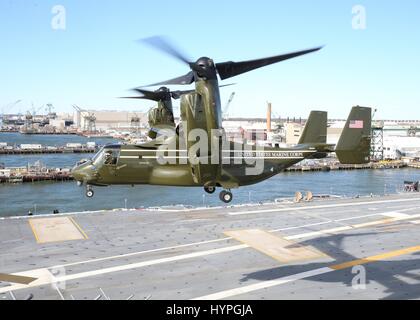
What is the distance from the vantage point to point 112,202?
193 feet

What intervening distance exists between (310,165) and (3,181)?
244 feet

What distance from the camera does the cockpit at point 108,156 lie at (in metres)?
18.2

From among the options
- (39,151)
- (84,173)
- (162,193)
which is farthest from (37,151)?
(84,173)

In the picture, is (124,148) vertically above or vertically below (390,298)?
above

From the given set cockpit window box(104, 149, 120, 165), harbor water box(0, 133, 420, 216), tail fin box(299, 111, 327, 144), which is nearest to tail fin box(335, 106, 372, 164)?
tail fin box(299, 111, 327, 144)

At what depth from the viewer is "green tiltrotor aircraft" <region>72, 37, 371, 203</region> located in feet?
42.7

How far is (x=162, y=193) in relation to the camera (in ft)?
218

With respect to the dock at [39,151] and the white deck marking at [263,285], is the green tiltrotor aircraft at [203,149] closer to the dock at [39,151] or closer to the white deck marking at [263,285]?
the white deck marking at [263,285]

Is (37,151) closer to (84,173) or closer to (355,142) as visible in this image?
(84,173)

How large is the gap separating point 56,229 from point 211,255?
546 inches

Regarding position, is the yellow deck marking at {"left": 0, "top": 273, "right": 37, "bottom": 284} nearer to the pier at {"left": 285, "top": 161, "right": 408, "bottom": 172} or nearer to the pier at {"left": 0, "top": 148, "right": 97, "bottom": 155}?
the pier at {"left": 285, "top": 161, "right": 408, "bottom": 172}
